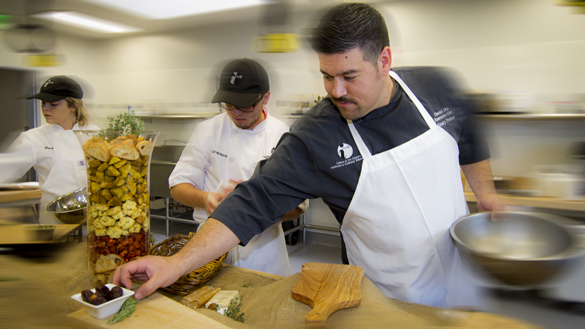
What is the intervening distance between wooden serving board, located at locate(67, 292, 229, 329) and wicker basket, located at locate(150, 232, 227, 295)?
188 mm

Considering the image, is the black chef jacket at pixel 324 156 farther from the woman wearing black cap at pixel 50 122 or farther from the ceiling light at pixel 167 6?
the ceiling light at pixel 167 6

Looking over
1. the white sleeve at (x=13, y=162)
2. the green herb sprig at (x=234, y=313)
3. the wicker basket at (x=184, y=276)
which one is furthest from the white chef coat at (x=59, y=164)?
the white sleeve at (x=13, y=162)

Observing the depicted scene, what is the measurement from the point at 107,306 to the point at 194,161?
81 centimetres

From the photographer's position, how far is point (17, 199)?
214 mm

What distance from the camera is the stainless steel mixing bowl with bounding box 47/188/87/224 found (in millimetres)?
598

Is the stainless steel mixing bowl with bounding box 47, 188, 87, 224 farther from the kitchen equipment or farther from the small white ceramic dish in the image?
the kitchen equipment

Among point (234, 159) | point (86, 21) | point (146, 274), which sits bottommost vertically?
point (146, 274)

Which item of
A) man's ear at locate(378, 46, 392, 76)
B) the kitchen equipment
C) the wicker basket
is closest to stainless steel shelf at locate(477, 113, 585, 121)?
the kitchen equipment

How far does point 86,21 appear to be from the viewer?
0.26 m

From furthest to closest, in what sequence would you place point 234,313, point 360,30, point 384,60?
point 234,313 < point 384,60 < point 360,30

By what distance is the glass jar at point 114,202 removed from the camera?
1.87 ft

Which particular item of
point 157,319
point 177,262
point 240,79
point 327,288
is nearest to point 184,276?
point 177,262

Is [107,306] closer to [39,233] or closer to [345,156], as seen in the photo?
[39,233]

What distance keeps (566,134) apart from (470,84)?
0.05m
